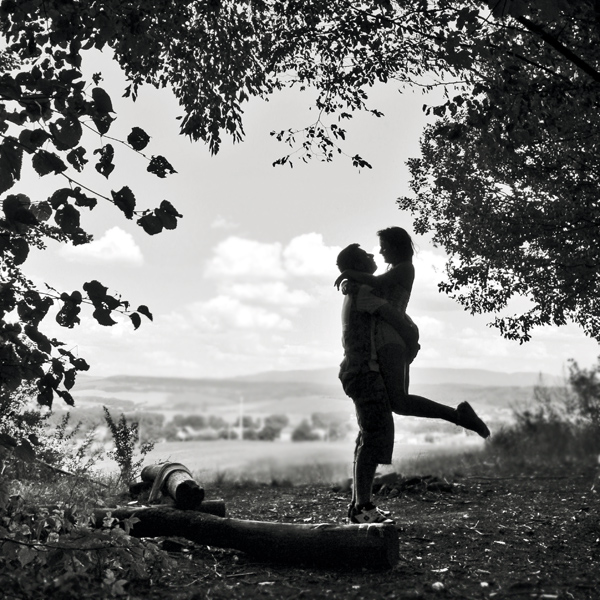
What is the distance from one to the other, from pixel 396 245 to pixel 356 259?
326mm

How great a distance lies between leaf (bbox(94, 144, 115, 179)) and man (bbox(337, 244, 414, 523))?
2540 mm

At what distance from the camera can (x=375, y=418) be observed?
4840 mm

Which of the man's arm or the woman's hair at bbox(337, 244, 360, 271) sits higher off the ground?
the woman's hair at bbox(337, 244, 360, 271)

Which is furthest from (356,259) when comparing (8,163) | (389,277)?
(8,163)

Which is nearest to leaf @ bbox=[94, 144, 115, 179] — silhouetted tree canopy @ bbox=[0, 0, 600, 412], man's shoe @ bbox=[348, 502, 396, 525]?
silhouetted tree canopy @ bbox=[0, 0, 600, 412]

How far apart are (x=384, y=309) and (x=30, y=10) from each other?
294cm

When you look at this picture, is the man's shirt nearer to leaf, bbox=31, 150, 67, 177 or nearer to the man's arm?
the man's arm

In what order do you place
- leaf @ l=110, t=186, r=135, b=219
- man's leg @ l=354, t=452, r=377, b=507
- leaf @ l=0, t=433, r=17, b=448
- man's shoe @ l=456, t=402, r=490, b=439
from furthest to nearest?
man's shoe @ l=456, t=402, r=490, b=439
man's leg @ l=354, t=452, r=377, b=507
leaf @ l=0, t=433, r=17, b=448
leaf @ l=110, t=186, r=135, b=219

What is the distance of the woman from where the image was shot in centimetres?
490

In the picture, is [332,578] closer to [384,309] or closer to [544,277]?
[384,309]

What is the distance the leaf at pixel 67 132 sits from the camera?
9.21 ft

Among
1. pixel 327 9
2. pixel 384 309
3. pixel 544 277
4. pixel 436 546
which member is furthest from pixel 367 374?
pixel 544 277

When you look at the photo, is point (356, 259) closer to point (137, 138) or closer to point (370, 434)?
point (370, 434)

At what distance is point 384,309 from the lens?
4922 millimetres
